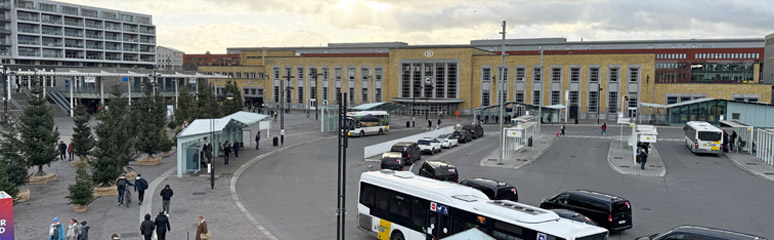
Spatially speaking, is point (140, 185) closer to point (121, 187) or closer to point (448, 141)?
point (121, 187)

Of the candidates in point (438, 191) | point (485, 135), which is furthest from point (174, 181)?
point (485, 135)

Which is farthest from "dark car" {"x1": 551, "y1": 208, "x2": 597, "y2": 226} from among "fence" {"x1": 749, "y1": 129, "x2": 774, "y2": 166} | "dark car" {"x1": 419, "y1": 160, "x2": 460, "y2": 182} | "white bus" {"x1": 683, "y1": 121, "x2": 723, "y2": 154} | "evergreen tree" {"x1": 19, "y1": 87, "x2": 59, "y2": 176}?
"white bus" {"x1": 683, "y1": 121, "x2": 723, "y2": 154}

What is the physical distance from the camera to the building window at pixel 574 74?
79.4 meters

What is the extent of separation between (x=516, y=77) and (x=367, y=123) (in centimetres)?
3631

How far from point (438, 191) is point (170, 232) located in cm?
926

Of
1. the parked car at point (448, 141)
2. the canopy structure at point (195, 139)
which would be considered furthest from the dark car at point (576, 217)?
the parked car at point (448, 141)

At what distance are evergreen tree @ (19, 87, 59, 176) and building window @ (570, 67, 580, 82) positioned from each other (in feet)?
219

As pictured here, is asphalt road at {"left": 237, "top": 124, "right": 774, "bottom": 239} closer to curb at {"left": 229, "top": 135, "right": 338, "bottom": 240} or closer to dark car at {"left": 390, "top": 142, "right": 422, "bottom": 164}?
curb at {"left": 229, "top": 135, "right": 338, "bottom": 240}

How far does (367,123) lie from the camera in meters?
54.7

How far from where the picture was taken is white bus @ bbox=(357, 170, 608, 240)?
13281 millimetres

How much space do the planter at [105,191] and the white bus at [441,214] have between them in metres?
12.6

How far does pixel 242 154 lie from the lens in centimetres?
3969

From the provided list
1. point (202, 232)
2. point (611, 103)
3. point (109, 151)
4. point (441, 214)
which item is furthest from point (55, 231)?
point (611, 103)

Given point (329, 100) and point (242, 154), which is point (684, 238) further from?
point (329, 100)
